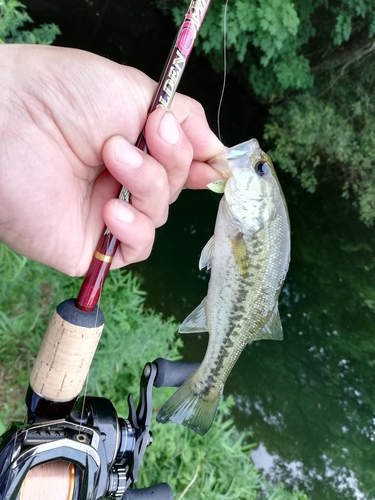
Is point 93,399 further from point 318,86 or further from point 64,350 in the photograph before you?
point 318,86

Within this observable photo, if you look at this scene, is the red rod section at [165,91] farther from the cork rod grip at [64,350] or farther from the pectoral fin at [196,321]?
the pectoral fin at [196,321]

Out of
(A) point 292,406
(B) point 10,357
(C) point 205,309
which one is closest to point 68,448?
(C) point 205,309

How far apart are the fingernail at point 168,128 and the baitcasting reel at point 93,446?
2.42ft

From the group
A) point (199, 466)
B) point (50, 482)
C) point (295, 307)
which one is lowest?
point (199, 466)

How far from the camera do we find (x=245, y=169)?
5.73 feet

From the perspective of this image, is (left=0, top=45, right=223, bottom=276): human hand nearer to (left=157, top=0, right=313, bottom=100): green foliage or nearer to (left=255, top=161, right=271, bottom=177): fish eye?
(left=255, top=161, right=271, bottom=177): fish eye

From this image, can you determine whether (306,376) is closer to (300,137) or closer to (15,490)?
(300,137)

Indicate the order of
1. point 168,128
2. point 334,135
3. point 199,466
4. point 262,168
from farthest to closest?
1. point 334,135
2. point 199,466
3. point 262,168
4. point 168,128

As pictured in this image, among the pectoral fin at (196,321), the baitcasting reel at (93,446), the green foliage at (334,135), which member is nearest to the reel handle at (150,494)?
the baitcasting reel at (93,446)

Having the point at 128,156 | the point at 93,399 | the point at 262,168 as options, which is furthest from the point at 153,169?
the point at 93,399

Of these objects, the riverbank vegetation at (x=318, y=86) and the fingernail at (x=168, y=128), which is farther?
the riverbank vegetation at (x=318, y=86)

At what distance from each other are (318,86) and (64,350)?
22.8 ft

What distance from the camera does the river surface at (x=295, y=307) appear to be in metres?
5.14

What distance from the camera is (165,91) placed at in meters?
1.41
